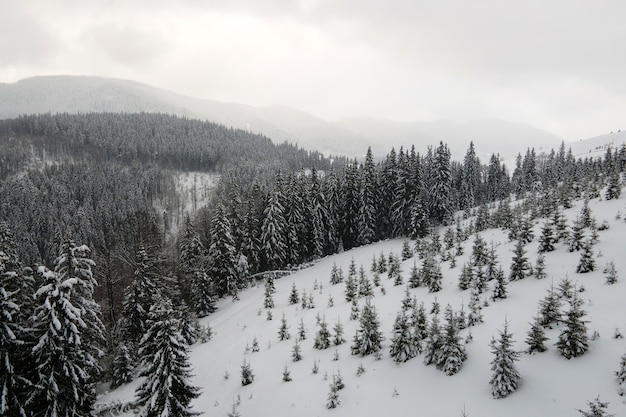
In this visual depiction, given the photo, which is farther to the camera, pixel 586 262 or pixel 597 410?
pixel 586 262

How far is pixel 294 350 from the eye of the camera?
1930 cm

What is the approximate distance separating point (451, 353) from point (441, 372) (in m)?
0.94

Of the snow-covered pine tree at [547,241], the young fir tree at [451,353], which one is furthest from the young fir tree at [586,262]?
the young fir tree at [451,353]

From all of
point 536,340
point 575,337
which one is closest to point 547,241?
point 536,340

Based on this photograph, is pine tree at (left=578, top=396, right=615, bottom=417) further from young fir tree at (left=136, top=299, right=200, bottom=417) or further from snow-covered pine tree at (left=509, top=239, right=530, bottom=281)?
young fir tree at (left=136, top=299, right=200, bottom=417)

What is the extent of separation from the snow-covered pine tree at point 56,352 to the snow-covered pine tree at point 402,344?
13.2 meters

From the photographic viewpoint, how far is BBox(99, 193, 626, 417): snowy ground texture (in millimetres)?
10734

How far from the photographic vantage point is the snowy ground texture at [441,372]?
1073 centimetres

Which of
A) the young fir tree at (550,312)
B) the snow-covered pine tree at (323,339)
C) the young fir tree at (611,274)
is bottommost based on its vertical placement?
the snow-covered pine tree at (323,339)

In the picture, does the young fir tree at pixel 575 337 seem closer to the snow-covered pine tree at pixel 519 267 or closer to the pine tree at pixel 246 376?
the snow-covered pine tree at pixel 519 267

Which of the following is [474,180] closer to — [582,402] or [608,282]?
[608,282]

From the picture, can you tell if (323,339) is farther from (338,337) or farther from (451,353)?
(451,353)

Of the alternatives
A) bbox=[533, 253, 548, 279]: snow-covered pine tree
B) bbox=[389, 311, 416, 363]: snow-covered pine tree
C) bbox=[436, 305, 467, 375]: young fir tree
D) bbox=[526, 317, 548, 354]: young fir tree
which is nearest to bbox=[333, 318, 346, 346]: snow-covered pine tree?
bbox=[389, 311, 416, 363]: snow-covered pine tree

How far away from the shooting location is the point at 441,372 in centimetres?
1352
